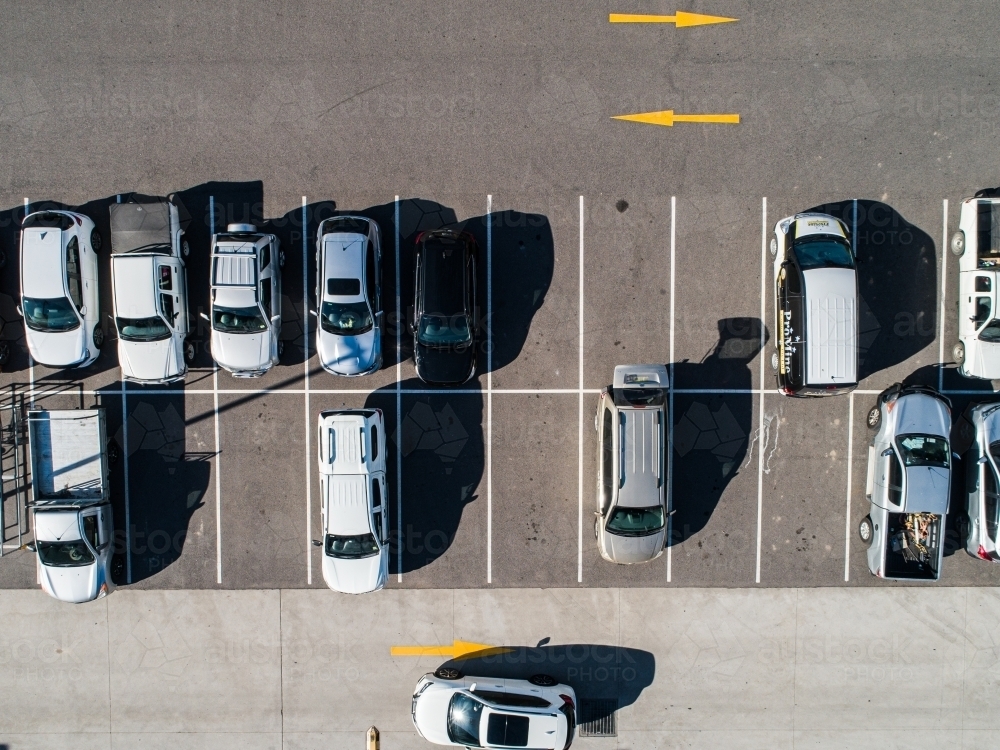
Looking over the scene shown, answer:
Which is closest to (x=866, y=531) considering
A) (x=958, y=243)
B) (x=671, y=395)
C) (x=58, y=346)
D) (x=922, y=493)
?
(x=922, y=493)

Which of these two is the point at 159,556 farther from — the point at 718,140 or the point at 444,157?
the point at 718,140

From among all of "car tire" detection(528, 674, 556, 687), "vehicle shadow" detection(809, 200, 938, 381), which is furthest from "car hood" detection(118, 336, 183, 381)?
"vehicle shadow" detection(809, 200, 938, 381)

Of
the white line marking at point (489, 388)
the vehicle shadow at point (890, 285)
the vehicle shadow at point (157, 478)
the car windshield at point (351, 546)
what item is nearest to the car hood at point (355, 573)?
the car windshield at point (351, 546)

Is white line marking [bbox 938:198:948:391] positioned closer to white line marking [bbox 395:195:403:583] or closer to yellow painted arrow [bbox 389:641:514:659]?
yellow painted arrow [bbox 389:641:514:659]

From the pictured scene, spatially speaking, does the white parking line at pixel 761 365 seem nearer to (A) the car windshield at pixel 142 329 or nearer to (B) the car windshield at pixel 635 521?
(B) the car windshield at pixel 635 521

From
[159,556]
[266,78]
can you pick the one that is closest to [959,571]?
[159,556]

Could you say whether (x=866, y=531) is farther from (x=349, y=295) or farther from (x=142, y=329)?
(x=142, y=329)

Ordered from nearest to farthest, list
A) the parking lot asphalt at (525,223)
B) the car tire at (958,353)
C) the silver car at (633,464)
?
the silver car at (633,464)
the car tire at (958,353)
the parking lot asphalt at (525,223)
